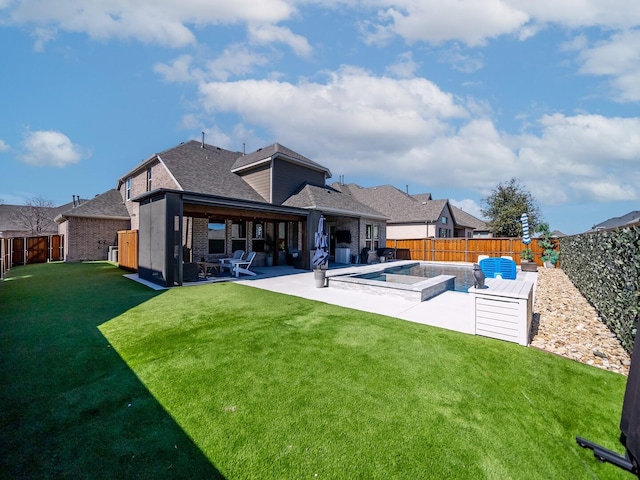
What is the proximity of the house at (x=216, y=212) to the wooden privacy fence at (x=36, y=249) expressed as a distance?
236cm

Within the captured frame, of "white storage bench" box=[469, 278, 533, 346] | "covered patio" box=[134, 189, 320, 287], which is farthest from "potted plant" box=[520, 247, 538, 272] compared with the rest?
"white storage bench" box=[469, 278, 533, 346]

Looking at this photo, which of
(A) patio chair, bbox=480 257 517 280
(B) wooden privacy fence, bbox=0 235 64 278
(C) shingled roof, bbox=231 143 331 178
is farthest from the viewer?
(B) wooden privacy fence, bbox=0 235 64 278

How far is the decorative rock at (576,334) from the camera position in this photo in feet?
15.4

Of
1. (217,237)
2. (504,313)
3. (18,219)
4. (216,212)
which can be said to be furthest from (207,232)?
(18,219)

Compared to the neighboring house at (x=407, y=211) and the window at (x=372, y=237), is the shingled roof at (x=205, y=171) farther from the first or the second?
the neighboring house at (x=407, y=211)

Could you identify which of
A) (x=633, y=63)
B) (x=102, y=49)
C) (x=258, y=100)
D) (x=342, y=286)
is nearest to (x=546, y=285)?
(x=633, y=63)

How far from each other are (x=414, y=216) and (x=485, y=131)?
9816 mm

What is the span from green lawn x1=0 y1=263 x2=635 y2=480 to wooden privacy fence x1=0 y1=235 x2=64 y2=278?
19.1 m

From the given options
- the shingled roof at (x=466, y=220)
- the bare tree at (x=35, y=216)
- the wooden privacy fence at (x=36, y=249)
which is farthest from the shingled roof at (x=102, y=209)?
the shingled roof at (x=466, y=220)

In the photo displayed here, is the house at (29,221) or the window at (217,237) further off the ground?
the house at (29,221)

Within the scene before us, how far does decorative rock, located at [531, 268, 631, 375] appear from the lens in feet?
15.4

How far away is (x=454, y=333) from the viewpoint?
224 inches

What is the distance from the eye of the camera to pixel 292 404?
3.25 m

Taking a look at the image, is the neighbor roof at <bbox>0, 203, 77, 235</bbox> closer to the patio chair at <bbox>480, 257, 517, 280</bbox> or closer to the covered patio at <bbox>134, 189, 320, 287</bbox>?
the covered patio at <bbox>134, 189, 320, 287</bbox>
